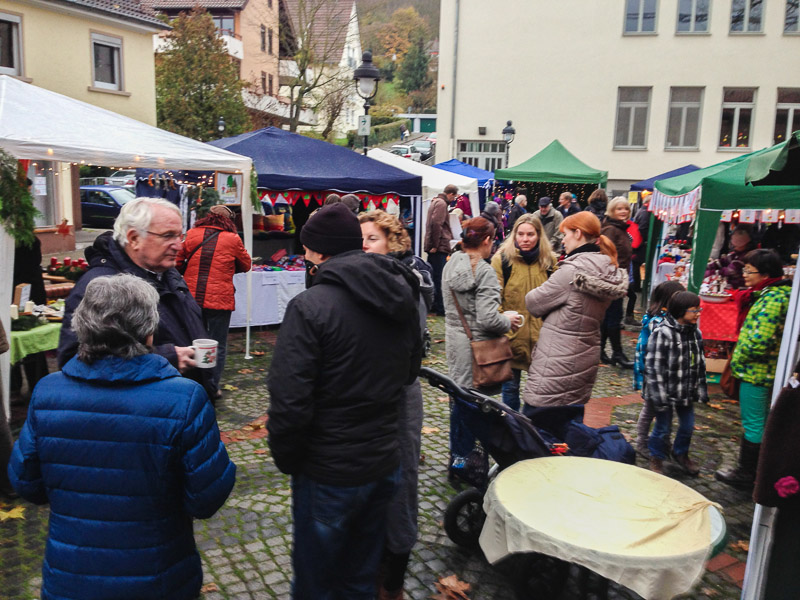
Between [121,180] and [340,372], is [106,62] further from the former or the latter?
[340,372]

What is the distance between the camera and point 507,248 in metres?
5.20

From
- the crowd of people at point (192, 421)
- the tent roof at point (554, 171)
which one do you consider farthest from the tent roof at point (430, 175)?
the crowd of people at point (192, 421)

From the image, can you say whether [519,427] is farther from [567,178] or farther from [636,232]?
[567,178]

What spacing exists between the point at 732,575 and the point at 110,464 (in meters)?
3.45

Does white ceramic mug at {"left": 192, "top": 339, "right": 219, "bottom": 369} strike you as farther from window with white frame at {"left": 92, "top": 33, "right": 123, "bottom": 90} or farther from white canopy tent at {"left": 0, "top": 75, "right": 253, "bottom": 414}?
window with white frame at {"left": 92, "top": 33, "right": 123, "bottom": 90}

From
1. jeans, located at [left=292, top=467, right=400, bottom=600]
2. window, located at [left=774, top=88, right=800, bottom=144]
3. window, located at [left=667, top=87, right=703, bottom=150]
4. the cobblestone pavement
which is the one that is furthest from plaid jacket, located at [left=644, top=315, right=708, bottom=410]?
window, located at [left=774, top=88, right=800, bottom=144]

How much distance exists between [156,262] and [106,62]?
20.8 metres

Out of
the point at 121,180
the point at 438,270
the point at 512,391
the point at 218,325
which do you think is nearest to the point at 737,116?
the point at 438,270

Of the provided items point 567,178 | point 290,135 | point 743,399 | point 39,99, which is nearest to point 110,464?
point 743,399

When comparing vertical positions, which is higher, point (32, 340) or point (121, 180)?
point (121, 180)

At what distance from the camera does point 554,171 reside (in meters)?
15.8

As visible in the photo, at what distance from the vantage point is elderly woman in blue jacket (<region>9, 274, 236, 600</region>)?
79.4 inches

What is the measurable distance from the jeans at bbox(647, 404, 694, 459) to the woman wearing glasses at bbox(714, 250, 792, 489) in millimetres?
335

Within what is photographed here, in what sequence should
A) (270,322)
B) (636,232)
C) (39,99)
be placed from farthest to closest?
(636,232)
(270,322)
(39,99)
